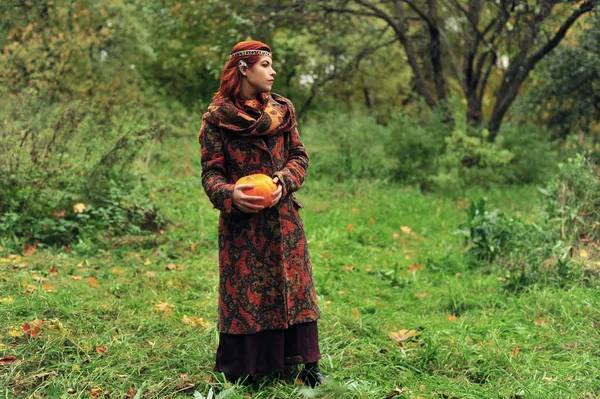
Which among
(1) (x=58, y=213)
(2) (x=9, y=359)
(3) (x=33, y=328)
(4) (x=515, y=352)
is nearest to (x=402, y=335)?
(4) (x=515, y=352)

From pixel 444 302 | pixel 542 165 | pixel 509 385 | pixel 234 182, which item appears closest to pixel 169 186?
pixel 444 302

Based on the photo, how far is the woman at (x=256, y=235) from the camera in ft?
11.8

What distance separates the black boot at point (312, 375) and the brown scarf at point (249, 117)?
144 cm

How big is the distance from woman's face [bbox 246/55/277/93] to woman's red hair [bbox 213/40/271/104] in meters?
0.03

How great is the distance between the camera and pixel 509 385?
13.0ft

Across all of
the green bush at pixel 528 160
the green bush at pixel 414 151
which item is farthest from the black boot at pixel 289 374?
the green bush at pixel 528 160

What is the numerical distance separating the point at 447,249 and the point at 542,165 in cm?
634

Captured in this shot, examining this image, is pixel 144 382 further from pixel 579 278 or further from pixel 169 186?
pixel 169 186

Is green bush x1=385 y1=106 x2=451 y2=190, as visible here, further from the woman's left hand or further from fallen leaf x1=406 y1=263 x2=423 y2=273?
the woman's left hand

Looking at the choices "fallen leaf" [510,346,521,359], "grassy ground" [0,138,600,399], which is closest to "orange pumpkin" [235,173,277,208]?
"grassy ground" [0,138,600,399]

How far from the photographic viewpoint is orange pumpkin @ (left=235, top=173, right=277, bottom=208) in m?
3.42

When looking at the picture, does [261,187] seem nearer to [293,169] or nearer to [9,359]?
[293,169]

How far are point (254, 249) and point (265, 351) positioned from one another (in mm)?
630

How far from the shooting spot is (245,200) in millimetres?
3396
